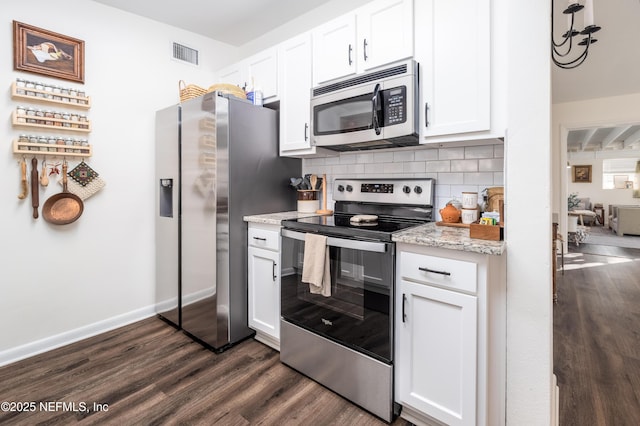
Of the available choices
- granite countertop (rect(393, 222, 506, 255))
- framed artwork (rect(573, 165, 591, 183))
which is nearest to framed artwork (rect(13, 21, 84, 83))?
granite countertop (rect(393, 222, 506, 255))

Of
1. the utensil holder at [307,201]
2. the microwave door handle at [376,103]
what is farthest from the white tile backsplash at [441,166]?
the microwave door handle at [376,103]

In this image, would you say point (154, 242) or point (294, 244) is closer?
point (294, 244)

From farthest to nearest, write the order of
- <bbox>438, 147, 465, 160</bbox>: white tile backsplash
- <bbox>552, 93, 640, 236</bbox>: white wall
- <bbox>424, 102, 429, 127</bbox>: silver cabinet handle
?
<bbox>552, 93, 640, 236</bbox>: white wall
<bbox>438, 147, 465, 160</bbox>: white tile backsplash
<bbox>424, 102, 429, 127</bbox>: silver cabinet handle

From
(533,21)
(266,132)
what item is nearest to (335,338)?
(266,132)

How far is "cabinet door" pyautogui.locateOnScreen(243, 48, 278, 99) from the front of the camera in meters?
2.48

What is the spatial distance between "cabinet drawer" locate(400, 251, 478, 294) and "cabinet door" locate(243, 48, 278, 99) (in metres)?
1.72

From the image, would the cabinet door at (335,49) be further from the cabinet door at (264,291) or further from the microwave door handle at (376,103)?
the cabinet door at (264,291)

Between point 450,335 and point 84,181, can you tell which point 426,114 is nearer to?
point 450,335

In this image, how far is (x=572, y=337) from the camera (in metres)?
2.45

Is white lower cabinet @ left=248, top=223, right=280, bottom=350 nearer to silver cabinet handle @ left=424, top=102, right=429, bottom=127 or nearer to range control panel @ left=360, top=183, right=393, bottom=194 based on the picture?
range control panel @ left=360, top=183, right=393, bottom=194

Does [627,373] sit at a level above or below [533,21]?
A: below

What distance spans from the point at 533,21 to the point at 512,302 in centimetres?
116

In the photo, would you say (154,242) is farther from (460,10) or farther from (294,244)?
(460,10)

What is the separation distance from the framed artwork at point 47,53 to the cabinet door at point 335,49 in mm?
1754
